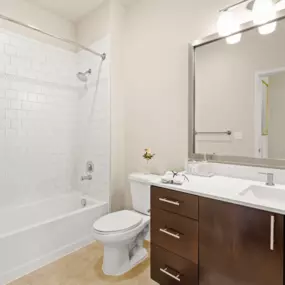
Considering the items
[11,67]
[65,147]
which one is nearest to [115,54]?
[11,67]

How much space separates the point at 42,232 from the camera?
76.2 inches

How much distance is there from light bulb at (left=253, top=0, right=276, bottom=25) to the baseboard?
8.22 feet

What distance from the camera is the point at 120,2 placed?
2494 millimetres

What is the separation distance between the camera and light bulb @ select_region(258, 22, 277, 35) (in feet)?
5.07

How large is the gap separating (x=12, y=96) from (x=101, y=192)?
1.46m

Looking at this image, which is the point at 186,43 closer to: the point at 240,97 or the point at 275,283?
the point at 240,97

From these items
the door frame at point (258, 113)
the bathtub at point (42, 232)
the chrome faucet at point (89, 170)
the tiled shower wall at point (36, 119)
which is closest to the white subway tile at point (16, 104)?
the tiled shower wall at point (36, 119)

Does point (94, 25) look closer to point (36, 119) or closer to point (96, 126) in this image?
point (96, 126)

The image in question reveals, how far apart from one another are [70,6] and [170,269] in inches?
114

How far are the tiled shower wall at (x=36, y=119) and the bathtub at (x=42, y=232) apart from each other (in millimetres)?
156

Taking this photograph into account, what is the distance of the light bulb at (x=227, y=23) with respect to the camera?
5.57ft

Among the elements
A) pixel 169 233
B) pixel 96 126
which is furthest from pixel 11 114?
pixel 169 233

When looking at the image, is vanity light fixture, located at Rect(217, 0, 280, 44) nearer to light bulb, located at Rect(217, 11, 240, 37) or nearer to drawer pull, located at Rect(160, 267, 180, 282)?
light bulb, located at Rect(217, 11, 240, 37)

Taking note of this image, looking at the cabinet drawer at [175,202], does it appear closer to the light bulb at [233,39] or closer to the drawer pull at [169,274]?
the drawer pull at [169,274]
